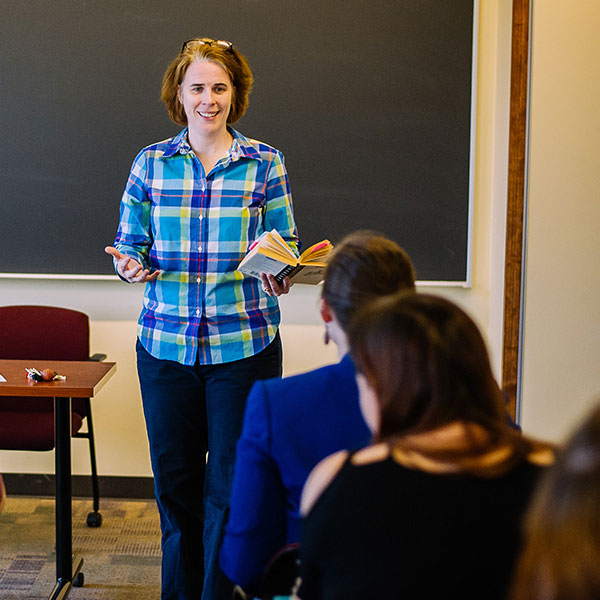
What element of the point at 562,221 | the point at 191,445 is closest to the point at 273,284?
the point at 191,445

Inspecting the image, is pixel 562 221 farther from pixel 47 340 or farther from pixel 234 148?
pixel 47 340

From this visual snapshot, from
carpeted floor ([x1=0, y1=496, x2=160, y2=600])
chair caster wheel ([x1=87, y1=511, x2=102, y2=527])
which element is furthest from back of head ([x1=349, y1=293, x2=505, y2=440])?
chair caster wheel ([x1=87, y1=511, x2=102, y2=527])

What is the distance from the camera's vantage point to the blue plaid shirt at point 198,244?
7.93 feet

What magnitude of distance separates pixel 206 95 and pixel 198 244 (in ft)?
1.55

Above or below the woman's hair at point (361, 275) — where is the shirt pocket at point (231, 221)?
above

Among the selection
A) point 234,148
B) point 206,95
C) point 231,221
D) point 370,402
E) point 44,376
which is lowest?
point 44,376

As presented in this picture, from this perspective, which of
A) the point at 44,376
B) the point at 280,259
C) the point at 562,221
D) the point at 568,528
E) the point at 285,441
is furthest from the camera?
→ the point at 562,221

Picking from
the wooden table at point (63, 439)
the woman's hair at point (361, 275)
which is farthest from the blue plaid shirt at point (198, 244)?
the woman's hair at point (361, 275)

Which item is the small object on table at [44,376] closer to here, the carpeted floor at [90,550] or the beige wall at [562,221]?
the carpeted floor at [90,550]

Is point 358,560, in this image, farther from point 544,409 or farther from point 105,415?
point 105,415

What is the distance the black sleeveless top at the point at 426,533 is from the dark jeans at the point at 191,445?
1.42 m

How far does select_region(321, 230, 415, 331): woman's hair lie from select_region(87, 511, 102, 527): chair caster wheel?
2.27 m

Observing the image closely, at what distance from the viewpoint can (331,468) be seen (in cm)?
105

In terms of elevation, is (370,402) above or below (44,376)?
above
